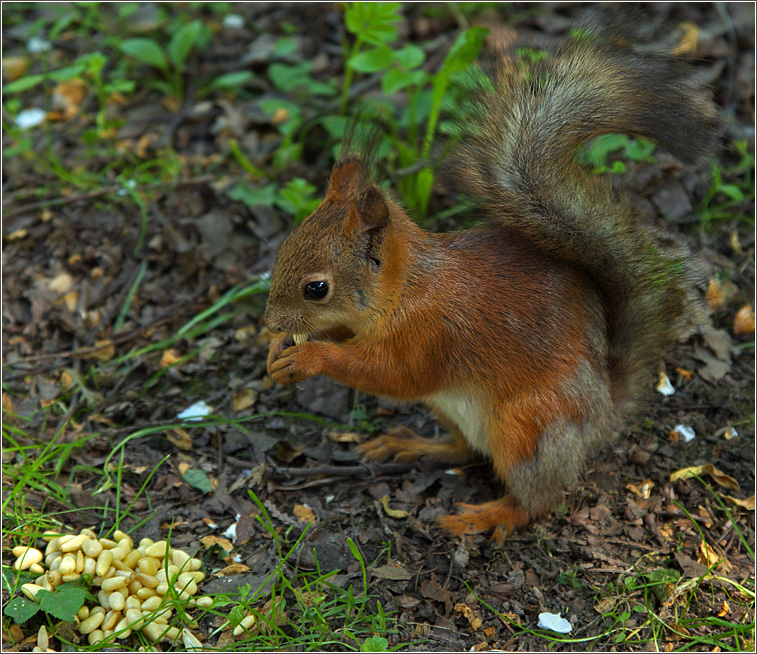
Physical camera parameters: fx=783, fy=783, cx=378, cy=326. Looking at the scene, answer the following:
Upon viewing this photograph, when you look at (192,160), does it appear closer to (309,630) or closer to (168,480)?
(168,480)

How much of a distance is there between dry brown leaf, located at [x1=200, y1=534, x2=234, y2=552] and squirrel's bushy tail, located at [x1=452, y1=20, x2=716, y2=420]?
1.40 m

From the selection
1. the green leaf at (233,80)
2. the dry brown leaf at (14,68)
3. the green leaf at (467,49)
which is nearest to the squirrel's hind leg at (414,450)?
the green leaf at (467,49)

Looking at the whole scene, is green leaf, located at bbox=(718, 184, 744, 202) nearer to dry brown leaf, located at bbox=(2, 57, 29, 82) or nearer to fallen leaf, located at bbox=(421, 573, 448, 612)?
fallen leaf, located at bbox=(421, 573, 448, 612)

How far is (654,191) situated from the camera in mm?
3695

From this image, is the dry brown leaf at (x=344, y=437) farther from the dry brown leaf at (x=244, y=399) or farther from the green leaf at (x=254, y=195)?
the green leaf at (x=254, y=195)

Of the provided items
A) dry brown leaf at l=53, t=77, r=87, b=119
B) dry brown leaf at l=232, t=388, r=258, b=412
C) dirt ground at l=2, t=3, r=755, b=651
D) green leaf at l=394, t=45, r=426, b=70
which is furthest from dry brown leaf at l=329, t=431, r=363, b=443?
dry brown leaf at l=53, t=77, r=87, b=119

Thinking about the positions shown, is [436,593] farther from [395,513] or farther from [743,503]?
[743,503]

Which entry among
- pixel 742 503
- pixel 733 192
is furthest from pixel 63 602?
pixel 733 192

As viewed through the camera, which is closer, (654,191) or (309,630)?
(309,630)

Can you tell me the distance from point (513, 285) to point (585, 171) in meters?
0.43

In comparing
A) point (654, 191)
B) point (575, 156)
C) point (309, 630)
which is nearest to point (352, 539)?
point (309, 630)

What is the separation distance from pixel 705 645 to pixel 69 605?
1878 mm

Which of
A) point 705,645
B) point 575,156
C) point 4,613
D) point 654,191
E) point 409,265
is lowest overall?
point 705,645

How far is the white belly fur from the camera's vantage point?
8.55ft
